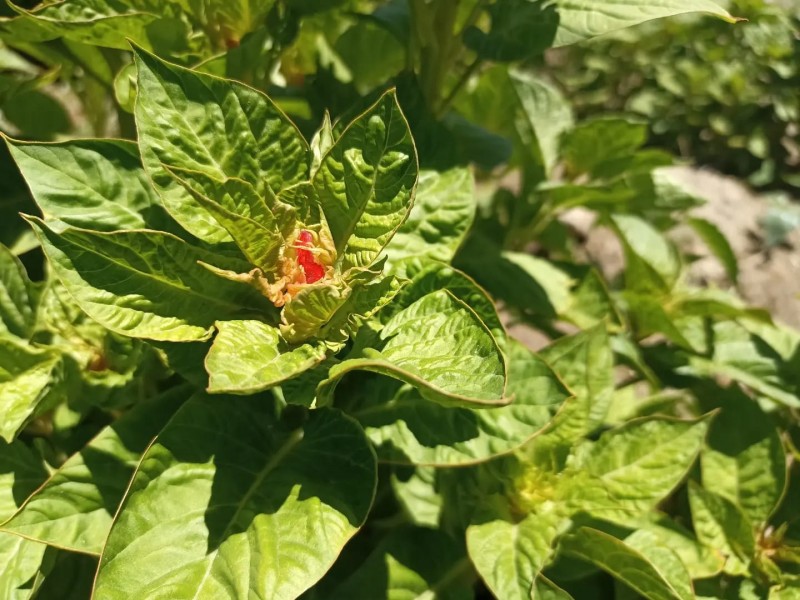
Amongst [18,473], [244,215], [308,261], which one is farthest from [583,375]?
[18,473]

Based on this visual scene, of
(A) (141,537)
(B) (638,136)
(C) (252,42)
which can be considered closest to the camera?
(A) (141,537)

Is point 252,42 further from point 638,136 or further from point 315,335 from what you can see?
point 638,136

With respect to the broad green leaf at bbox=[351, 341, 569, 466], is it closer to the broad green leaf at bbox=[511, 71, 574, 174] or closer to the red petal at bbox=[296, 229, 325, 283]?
the red petal at bbox=[296, 229, 325, 283]

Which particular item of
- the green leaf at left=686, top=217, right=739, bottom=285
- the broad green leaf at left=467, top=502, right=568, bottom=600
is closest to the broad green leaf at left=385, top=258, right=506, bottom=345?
the broad green leaf at left=467, top=502, right=568, bottom=600

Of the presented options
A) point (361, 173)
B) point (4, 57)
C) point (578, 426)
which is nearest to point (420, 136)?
point (361, 173)

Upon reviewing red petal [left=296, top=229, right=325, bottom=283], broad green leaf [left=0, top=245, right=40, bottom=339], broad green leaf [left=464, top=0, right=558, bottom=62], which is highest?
broad green leaf [left=464, top=0, right=558, bottom=62]

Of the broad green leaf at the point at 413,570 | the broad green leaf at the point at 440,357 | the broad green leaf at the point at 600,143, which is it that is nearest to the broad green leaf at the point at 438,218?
the broad green leaf at the point at 440,357

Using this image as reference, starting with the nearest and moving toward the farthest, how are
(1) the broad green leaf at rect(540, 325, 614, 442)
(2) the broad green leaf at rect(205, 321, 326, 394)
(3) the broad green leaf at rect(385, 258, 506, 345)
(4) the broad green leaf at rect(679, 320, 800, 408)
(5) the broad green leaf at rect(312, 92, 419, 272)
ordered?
(2) the broad green leaf at rect(205, 321, 326, 394) → (5) the broad green leaf at rect(312, 92, 419, 272) → (3) the broad green leaf at rect(385, 258, 506, 345) → (1) the broad green leaf at rect(540, 325, 614, 442) → (4) the broad green leaf at rect(679, 320, 800, 408)

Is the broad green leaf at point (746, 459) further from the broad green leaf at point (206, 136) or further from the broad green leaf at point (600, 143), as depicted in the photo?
the broad green leaf at point (206, 136)
